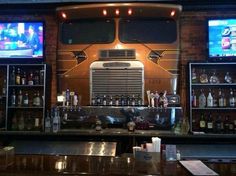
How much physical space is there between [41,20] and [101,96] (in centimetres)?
188

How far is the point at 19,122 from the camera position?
577 centimetres

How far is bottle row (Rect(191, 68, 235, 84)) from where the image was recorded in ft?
18.0

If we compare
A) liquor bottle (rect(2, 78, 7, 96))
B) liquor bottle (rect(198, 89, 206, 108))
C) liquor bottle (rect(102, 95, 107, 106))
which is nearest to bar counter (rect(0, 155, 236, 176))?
liquor bottle (rect(102, 95, 107, 106))

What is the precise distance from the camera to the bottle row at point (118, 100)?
17.7ft

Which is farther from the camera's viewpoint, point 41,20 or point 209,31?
point 41,20

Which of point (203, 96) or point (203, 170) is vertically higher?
point (203, 96)

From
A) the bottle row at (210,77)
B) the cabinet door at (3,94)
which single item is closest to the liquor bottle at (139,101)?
the bottle row at (210,77)

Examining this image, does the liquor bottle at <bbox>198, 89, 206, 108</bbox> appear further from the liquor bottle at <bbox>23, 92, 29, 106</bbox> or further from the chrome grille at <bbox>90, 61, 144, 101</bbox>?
the liquor bottle at <bbox>23, 92, 29, 106</bbox>

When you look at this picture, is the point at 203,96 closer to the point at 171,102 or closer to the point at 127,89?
the point at 171,102

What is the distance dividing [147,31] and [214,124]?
204 centimetres

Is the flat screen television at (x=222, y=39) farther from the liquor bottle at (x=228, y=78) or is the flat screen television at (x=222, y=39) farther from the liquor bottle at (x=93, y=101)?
the liquor bottle at (x=93, y=101)

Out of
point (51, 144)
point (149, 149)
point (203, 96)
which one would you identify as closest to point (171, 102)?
point (203, 96)

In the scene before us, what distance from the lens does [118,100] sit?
17.7 ft

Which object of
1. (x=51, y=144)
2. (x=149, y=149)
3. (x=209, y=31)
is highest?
(x=209, y=31)
